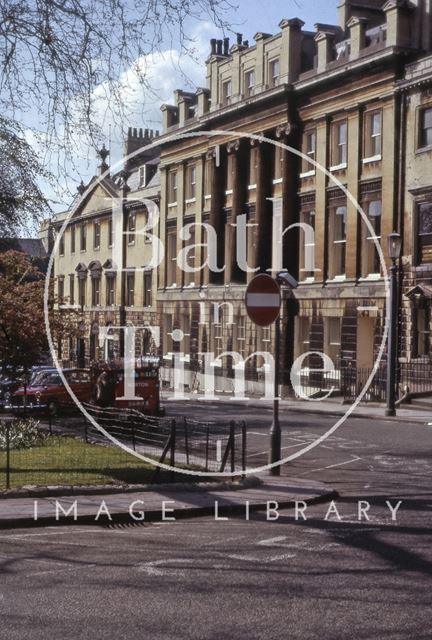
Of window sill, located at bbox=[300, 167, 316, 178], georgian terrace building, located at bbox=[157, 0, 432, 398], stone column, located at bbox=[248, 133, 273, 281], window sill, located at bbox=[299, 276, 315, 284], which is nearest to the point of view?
georgian terrace building, located at bbox=[157, 0, 432, 398]

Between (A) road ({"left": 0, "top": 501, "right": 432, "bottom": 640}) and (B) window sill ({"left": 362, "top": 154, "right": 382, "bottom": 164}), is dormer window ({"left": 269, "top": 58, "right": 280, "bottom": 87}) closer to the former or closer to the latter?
(B) window sill ({"left": 362, "top": 154, "right": 382, "bottom": 164})

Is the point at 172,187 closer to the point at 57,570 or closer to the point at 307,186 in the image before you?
the point at 307,186

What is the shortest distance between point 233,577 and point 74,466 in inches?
363

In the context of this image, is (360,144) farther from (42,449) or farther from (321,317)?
(42,449)

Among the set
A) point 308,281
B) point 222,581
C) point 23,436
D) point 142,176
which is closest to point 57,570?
point 222,581

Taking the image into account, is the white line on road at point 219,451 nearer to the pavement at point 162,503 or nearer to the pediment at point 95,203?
the pavement at point 162,503

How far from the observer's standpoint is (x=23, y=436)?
23750 millimetres

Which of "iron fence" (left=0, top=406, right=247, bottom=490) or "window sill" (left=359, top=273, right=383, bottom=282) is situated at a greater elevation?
"window sill" (left=359, top=273, right=383, bottom=282)

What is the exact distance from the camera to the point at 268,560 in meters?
11.2

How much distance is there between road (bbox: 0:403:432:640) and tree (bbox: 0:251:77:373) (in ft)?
48.5

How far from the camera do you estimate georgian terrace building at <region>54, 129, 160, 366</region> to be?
6438 centimetres

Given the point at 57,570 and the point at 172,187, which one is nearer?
the point at 57,570

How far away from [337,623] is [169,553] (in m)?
3.46

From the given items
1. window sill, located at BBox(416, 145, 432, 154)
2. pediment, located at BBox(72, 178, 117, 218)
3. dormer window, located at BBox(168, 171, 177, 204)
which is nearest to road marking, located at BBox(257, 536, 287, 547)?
window sill, located at BBox(416, 145, 432, 154)
